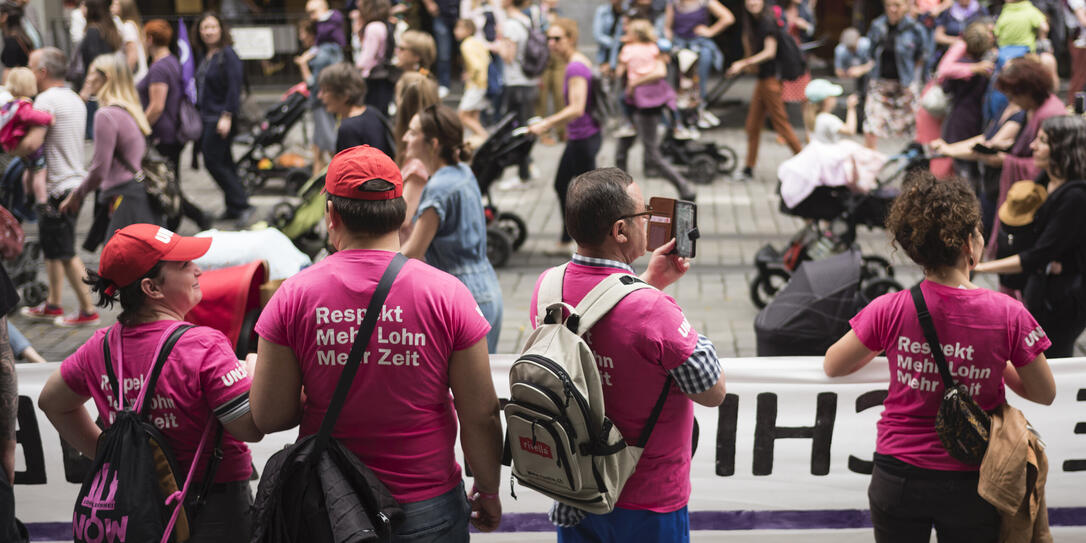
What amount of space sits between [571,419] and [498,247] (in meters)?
6.79

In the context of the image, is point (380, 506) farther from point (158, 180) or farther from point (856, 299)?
point (158, 180)

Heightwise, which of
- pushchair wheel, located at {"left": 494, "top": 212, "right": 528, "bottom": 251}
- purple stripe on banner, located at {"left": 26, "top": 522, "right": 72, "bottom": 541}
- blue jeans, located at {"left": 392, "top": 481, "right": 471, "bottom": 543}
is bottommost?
pushchair wheel, located at {"left": 494, "top": 212, "right": 528, "bottom": 251}

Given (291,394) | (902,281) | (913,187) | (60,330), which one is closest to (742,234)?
(902,281)

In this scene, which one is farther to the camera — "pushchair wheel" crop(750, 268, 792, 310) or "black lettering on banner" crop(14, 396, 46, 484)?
"pushchair wheel" crop(750, 268, 792, 310)

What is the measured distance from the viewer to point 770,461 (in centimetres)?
442

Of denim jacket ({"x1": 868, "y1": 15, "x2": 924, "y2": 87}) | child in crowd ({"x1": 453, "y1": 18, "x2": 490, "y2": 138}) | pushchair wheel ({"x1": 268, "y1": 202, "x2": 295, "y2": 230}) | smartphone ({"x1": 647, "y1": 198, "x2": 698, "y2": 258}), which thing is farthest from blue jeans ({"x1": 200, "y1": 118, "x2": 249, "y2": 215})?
smartphone ({"x1": 647, "y1": 198, "x2": 698, "y2": 258})

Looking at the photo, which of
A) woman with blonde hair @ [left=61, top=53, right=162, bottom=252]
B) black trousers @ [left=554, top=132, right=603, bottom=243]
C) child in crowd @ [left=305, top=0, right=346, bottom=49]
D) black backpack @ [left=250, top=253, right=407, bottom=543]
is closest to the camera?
black backpack @ [left=250, top=253, right=407, bottom=543]

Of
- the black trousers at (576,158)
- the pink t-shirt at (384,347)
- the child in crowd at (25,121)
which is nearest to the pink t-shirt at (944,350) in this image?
the pink t-shirt at (384,347)

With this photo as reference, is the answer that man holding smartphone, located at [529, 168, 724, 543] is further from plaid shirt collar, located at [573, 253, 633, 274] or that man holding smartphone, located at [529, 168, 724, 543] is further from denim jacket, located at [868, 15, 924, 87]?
denim jacket, located at [868, 15, 924, 87]

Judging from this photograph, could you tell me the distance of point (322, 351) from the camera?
2.87 m

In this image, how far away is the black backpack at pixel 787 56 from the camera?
12914 millimetres

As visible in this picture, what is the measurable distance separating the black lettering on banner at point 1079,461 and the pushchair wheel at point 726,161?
8998 millimetres

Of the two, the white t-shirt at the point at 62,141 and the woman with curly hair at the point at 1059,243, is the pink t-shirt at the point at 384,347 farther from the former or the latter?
the white t-shirt at the point at 62,141

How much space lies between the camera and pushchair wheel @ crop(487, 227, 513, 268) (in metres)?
9.58
